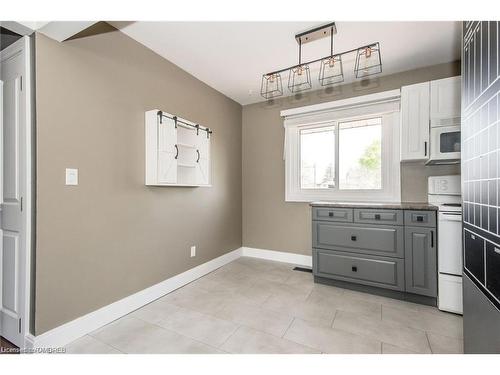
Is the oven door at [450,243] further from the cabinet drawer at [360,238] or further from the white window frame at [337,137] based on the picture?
the white window frame at [337,137]

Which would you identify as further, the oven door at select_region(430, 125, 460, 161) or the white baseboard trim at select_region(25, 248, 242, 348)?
the oven door at select_region(430, 125, 460, 161)

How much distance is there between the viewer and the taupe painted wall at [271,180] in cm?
331

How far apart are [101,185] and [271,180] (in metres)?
2.31

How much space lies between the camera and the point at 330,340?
5.56 ft

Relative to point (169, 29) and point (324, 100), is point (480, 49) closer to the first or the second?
point (169, 29)

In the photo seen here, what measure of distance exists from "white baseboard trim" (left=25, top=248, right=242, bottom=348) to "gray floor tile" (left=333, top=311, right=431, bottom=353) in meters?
1.64

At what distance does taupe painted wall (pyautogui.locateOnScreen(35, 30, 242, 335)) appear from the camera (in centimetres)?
160

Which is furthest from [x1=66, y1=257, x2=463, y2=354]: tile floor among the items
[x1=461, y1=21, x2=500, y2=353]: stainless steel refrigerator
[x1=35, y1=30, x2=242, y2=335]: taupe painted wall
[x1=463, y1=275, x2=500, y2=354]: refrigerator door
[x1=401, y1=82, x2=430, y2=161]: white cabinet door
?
[x1=401, y1=82, x2=430, y2=161]: white cabinet door

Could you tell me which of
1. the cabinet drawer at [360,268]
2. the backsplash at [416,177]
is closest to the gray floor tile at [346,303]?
the cabinet drawer at [360,268]

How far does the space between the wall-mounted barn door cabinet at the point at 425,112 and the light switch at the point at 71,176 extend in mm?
3024

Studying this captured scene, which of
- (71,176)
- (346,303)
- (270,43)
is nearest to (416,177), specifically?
(346,303)

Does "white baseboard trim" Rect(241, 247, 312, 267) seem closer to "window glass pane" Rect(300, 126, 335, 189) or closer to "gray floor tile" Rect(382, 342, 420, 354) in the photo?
"window glass pane" Rect(300, 126, 335, 189)
